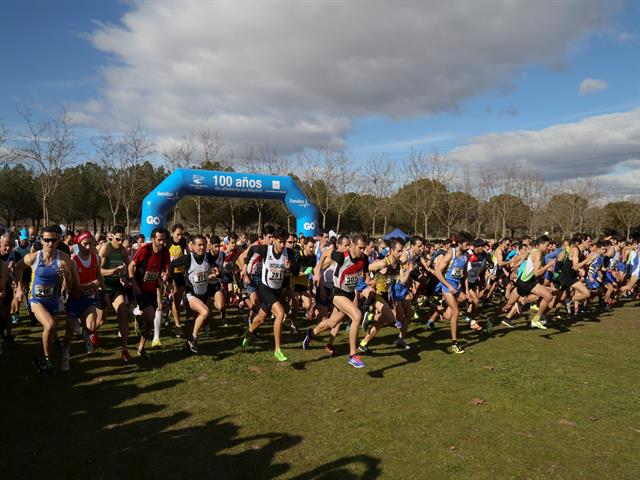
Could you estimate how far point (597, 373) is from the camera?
21.7 feet

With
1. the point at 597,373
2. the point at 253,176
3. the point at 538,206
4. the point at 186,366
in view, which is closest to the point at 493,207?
the point at 538,206

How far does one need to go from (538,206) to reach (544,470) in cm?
4401

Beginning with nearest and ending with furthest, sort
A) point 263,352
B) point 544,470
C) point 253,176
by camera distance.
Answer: point 544,470
point 263,352
point 253,176

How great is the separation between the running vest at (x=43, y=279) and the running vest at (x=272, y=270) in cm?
312

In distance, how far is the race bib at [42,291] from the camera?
5832mm

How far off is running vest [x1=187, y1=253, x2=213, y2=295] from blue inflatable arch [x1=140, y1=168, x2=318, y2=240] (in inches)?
482

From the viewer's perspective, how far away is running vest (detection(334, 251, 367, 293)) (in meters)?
6.87

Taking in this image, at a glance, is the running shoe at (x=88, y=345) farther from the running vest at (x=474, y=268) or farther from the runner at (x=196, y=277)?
the running vest at (x=474, y=268)

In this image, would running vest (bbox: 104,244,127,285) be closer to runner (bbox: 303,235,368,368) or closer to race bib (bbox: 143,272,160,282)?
race bib (bbox: 143,272,160,282)

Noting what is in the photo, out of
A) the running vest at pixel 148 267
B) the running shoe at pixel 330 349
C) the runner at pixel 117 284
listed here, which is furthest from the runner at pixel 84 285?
the running shoe at pixel 330 349

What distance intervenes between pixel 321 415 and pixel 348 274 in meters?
2.52

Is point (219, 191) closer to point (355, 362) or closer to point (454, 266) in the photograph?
point (454, 266)

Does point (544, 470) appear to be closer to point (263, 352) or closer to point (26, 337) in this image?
point (263, 352)

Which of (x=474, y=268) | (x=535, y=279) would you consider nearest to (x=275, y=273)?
(x=474, y=268)
